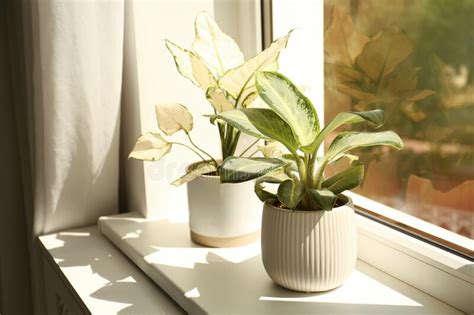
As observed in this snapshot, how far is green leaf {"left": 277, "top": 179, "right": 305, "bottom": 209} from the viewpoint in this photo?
2.54ft

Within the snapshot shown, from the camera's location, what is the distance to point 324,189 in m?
0.82

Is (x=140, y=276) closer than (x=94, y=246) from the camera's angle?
Yes

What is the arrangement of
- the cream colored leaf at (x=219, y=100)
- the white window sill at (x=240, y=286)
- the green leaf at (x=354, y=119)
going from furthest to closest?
the cream colored leaf at (x=219, y=100) < the white window sill at (x=240, y=286) < the green leaf at (x=354, y=119)

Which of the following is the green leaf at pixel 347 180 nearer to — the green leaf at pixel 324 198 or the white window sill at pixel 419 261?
the green leaf at pixel 324 198

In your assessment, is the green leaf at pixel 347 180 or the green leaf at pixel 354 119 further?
the green leaf at pixel 347 180

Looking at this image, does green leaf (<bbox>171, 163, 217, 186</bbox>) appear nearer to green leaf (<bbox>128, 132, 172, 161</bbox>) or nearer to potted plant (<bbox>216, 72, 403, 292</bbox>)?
green leaf (<bbox>128, 132, 172, 161</bbox>)

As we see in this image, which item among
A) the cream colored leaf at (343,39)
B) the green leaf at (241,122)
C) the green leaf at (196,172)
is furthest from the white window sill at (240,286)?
the cream colored leaf at (343,39)

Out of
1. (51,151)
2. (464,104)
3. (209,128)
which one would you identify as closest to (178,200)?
(209,128)

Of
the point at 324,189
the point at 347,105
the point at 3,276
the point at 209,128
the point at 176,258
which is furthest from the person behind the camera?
the point at 3,276

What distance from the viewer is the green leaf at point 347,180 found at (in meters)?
0.82

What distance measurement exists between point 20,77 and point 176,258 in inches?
23.5

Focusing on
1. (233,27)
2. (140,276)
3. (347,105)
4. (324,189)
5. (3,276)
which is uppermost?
(233,27)

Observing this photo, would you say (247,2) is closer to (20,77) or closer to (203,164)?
(203,164)

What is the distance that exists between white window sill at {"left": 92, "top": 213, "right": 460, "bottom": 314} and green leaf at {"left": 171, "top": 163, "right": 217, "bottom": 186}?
0.48 ft
